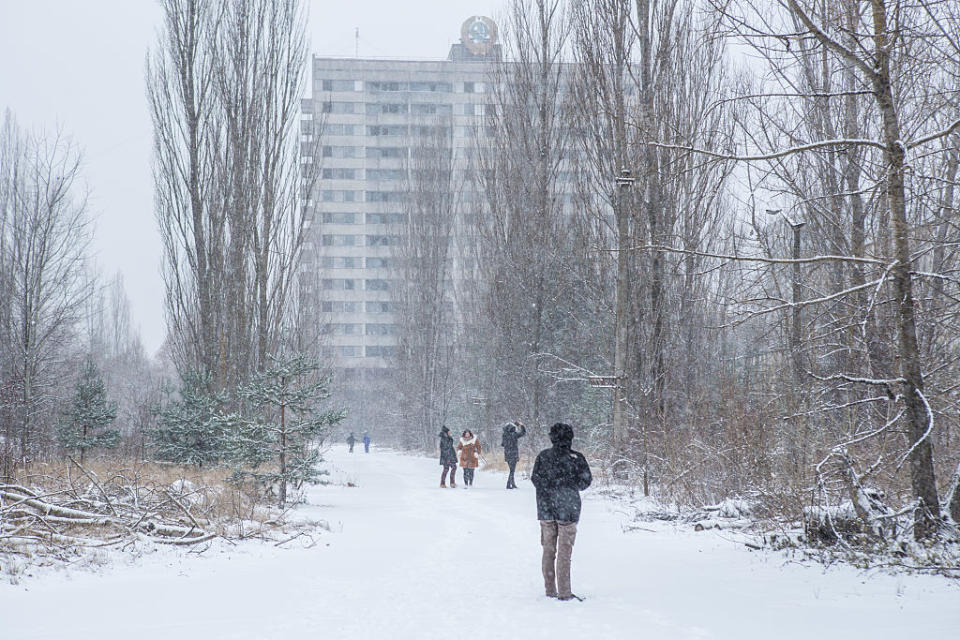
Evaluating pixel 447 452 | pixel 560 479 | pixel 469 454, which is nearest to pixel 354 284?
pixel 447 452

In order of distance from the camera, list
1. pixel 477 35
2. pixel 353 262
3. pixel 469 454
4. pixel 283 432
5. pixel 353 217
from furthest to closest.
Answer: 1. pixel 477 35
2. pixel 353 217
3. pixel 353 262
4. pixel 469 454
5. pixel 283 432

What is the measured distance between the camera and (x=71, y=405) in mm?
23844

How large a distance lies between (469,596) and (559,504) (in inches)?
46.2

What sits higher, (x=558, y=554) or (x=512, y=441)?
(x=512, y=441)

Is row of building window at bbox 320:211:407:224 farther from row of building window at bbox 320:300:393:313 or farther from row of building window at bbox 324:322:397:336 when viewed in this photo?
row of building window at bbox 324:322:397:336

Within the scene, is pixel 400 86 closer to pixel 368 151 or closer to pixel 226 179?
pixel 368 151

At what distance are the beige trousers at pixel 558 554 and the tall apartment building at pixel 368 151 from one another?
7209 centimetres

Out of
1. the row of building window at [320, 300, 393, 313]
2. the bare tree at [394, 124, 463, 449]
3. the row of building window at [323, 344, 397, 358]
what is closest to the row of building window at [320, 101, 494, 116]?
the row of building window at [320, 300, 393, 313]

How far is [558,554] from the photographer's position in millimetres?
6922

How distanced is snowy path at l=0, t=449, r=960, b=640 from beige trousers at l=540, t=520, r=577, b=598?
0.19 m

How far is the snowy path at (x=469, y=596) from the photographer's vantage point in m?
5.76

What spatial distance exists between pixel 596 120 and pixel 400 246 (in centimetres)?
2748

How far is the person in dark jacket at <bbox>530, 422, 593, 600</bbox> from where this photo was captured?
696 centimetres

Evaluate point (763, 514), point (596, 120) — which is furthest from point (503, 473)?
point (763, 514)
